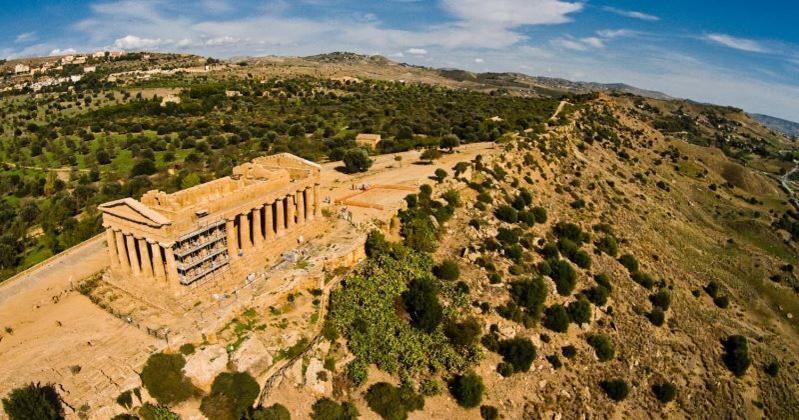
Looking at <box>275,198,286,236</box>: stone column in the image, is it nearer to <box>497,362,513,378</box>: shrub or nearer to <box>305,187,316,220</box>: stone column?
<box>305,187,316,220</box>: stone column

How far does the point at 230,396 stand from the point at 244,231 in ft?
34.0

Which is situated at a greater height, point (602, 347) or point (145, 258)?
point (145, 258)

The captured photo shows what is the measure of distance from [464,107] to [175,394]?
9166 centimetres

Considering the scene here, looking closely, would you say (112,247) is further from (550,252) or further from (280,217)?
(550,252)

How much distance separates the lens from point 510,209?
43.8m

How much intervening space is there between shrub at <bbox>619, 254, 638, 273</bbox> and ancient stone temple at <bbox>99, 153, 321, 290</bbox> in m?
32.0

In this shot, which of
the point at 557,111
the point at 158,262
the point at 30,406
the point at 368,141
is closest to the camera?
the point at 30,406

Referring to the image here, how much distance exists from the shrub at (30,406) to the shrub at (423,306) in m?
18.7

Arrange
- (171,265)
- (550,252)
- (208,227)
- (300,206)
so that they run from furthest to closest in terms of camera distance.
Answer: (550,252), (300,206), (208,227), (171,265)

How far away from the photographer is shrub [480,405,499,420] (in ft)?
85.0

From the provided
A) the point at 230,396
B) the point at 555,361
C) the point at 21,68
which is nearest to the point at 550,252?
the point at 555,361

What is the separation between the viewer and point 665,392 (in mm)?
31875

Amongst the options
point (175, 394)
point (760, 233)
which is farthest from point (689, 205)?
point (175, 394)

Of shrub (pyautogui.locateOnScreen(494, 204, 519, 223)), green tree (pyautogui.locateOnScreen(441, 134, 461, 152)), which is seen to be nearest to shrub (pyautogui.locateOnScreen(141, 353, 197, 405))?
shrub (pyautogui.locateOnScreen(494, 204, 519, 223))
